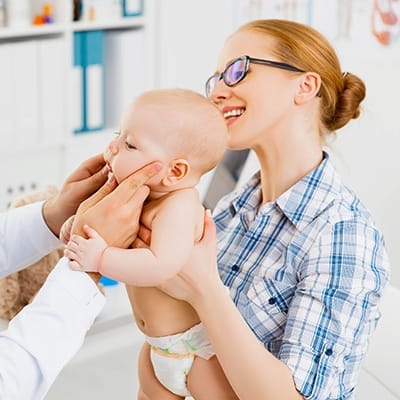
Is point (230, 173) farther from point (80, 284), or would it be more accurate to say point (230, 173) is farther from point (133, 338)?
point (80, 284)

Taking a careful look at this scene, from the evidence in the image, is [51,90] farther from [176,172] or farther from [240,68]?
[176,172]

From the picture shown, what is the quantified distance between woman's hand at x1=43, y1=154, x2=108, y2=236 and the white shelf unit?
1.69 metres

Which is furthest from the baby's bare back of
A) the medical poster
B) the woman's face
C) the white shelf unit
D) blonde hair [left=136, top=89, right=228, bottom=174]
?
the white shelf unit

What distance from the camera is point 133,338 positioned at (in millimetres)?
1987

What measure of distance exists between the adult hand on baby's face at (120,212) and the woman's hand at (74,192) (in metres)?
0.24

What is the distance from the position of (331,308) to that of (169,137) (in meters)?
0.38

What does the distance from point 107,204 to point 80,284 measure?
0.13m

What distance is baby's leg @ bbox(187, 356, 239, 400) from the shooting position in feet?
4.78

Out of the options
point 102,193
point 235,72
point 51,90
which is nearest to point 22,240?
point 102,193

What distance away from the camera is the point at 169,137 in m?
1.36

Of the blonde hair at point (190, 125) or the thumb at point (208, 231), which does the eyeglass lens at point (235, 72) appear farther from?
the thumb at point (208, 231)

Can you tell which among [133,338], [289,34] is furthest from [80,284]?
[133,338]

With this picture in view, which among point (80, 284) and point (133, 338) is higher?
point (80, 284)

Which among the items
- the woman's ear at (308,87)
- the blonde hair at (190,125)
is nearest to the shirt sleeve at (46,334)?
the blonde hair at (190,125)
